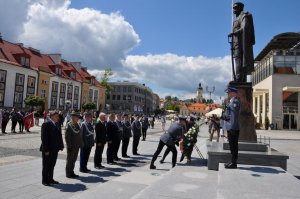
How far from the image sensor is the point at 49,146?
7.41 m

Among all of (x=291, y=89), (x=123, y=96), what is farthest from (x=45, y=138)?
(x=123, y=96)

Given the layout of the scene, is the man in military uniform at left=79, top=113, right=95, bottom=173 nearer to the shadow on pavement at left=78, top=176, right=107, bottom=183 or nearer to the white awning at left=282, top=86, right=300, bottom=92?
the shadow on pavement at left=78, top=176, right=107, bottom=183

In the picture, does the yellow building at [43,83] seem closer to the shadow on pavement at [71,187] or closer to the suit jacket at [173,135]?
the suit jacket at [173,135]

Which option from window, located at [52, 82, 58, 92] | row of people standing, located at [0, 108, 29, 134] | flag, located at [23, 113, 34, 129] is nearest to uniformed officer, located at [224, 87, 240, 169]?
row of people standing, located at [0, 108, 29, 134]

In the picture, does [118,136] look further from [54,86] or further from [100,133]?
[54,86]

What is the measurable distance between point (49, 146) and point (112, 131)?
370cm

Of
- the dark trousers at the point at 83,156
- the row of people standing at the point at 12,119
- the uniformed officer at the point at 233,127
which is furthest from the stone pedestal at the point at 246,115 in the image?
the row of people standing at the point at 12,119

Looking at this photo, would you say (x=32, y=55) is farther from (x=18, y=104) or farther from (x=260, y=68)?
(x=260, y=68)

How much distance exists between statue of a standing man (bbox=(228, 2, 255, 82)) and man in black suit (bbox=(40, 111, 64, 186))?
559cm

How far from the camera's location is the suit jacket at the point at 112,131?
1086 centimetres

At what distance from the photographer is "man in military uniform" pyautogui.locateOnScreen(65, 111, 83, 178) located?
313 inches

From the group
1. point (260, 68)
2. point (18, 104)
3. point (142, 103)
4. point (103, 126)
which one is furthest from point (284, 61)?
point (142, 103)

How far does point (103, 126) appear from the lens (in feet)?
33.1

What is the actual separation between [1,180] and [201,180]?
4.63m
